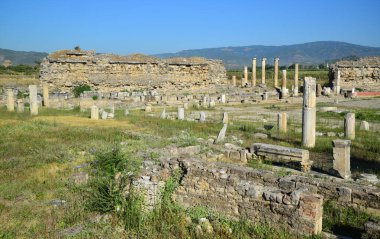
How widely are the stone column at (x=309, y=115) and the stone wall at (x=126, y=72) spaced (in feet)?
80.3

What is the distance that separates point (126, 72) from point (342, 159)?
2901 centimetres

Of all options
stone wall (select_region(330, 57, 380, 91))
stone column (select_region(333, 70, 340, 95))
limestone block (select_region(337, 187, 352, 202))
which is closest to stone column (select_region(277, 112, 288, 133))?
limestone block (select_region(337, 187, 352, 202))

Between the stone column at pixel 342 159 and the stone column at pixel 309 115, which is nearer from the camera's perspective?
the stone column at pixel 342 159

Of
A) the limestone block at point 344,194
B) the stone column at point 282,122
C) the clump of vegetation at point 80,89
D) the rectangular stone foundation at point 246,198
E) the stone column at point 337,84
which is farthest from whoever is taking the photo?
the stone column at point 337,84

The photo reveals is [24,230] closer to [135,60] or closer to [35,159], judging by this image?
[35,159]

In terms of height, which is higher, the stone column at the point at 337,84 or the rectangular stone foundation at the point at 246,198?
the stone column at the point at 337,84

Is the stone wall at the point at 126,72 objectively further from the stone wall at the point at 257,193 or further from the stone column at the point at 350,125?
the stone wall at the point at 257,193

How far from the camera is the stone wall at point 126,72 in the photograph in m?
33.5

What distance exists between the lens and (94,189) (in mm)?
8195

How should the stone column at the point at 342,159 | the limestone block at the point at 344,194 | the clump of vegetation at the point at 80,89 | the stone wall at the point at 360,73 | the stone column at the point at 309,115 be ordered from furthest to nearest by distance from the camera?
the stone wall at the point at 360,73, the clump of vegetation at the point at 80,89, the stone column at the point at 309,115, the stone column at the point at 342,159, the limestone block at the point at 344,194

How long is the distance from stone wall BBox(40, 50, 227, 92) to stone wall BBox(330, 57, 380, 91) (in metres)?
12.7

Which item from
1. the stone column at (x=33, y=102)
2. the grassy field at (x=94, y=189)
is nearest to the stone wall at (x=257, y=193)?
the grassy field at (x=94, y=189)

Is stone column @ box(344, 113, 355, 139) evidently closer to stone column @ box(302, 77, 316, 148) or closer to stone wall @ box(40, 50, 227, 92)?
stone column @ box(302, 77, 316, 148)

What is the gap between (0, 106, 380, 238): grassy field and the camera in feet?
21.9
